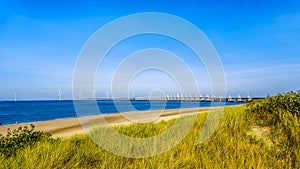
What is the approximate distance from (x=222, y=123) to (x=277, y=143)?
206 cm

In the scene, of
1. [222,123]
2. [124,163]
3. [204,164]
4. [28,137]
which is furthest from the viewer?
[222,123]

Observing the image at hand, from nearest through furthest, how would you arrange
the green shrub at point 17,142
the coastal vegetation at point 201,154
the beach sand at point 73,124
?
the coastal vegetation at point 201,154
the green shrub at point 17,142
the beach sand at point 73,124

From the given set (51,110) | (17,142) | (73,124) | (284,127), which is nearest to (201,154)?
(284,127)

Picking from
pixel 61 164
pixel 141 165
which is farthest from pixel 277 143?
pixel 61 164

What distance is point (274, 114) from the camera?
7.59 metres

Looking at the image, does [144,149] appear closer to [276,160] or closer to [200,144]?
[200,144]

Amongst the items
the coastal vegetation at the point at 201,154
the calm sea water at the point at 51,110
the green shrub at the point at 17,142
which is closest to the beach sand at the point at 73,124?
the green shrub at the point at 17,142

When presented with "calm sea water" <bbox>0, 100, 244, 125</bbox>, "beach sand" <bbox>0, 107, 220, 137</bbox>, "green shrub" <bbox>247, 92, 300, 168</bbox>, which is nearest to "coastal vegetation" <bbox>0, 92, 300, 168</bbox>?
"green shrub" <bbox>247, 92, 300, 168</bbox>

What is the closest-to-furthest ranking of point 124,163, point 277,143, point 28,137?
point 124,163
point 277,143
point 28,137

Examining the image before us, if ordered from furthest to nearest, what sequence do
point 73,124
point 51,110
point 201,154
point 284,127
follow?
point 51,110 < point 73,124 < point 284,127 < point 201,154

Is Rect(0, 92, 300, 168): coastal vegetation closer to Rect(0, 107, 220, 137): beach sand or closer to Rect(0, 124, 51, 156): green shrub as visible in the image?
Rect(0, 124, 51, 156): green shrub

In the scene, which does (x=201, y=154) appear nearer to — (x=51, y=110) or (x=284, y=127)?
(x=284, y=127)

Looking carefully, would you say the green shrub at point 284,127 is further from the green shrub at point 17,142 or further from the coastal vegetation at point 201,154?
the green shrub at point 17,142

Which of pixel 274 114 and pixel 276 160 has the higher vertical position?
pixel 274 114
